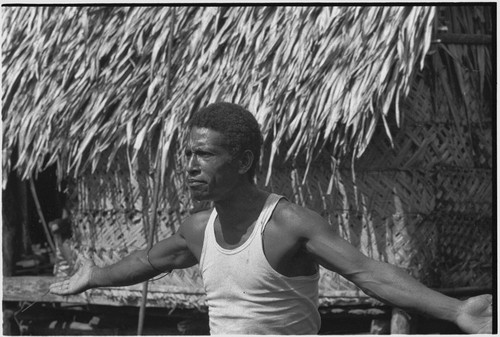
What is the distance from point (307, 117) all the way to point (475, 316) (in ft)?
8.28

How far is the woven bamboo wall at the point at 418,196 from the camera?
573 centimetres

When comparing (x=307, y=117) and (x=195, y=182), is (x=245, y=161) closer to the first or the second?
(x=195, y=182)

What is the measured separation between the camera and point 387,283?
336 centimetres

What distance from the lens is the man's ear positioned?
3.67 meters

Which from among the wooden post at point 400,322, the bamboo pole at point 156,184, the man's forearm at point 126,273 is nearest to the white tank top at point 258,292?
the man's forearm at point 126,273

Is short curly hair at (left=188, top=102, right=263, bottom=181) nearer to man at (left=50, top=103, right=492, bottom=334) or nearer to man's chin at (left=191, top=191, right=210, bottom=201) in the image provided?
man at (left=50, top=103, right=492, bottom=334)

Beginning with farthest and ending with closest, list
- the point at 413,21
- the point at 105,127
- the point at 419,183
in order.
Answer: the point at 105,127 < the point at 419,183 < the point at 413,21

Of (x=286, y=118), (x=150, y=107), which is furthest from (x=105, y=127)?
(x=286, y=118)

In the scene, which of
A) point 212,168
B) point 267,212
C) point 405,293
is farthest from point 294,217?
point 405,293

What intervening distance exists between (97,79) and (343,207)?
5.85ft

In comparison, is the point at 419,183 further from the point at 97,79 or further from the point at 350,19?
the point at 97,79

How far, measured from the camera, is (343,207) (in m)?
5.84

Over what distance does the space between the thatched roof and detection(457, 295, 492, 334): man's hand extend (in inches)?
88.7

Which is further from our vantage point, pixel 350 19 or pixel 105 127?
pixel 105 127
